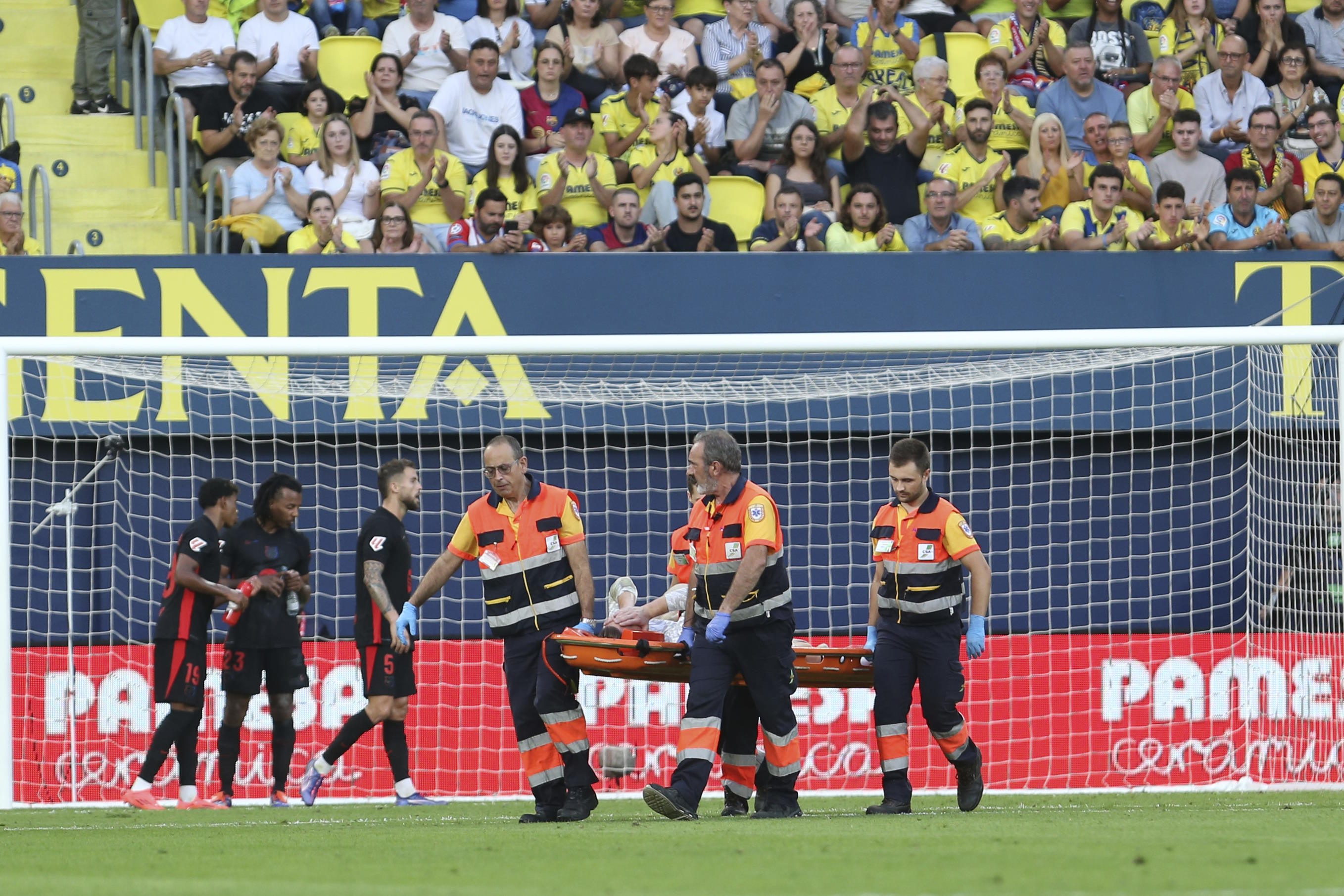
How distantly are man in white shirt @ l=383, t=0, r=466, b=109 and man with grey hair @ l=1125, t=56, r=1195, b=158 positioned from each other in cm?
505

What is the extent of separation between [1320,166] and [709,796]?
6539 mm

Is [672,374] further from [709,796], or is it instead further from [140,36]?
[140,36]

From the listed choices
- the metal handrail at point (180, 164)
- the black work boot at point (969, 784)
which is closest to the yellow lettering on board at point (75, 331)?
the metal handrail at point (180, 164)

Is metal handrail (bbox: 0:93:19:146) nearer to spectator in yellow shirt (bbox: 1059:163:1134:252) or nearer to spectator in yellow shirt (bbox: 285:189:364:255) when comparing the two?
spectator in yellow shirt (bbox: 285:189:364:255)

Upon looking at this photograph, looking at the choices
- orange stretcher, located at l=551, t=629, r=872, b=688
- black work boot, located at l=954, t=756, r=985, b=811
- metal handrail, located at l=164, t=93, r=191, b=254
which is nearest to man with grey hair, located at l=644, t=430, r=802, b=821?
orange stretcher, located at l=551, t=629, r=872, b=688

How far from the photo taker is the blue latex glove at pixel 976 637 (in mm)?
7695

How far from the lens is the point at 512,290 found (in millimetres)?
11062

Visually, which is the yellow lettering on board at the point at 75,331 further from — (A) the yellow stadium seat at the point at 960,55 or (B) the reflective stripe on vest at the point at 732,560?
(A) the yellow stadium seat at the point at 960,55

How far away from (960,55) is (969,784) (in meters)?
7.46

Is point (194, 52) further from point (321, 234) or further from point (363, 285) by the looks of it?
point (363, 285)

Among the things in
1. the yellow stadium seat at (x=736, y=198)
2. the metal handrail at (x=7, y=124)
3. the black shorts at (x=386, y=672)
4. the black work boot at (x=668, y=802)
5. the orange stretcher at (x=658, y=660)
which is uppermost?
the metal handrail at (x=7, y=124)

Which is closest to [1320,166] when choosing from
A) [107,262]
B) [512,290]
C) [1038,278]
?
[1038,278]

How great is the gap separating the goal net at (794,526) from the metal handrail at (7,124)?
2.47 m

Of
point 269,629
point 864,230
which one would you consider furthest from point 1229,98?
point 269,629
